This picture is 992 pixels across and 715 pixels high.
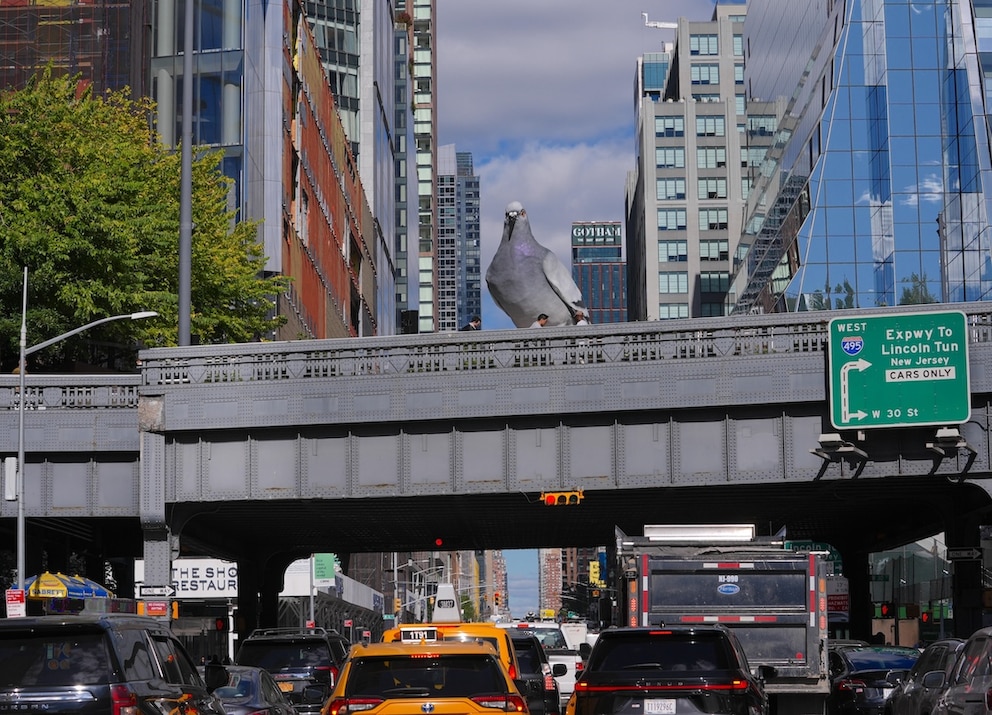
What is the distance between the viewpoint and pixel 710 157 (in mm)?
179125

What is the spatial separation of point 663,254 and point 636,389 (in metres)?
146

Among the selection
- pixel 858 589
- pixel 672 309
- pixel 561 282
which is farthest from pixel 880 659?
pixel 672 309

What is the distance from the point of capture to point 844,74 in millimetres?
90812

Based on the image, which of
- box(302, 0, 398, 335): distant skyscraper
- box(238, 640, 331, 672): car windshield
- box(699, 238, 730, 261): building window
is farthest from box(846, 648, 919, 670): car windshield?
box(699, 238, 730, 261): building window

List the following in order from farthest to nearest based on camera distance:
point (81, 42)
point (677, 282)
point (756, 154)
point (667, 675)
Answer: point (677, 282)
point (756, 154)
point (81, 42)
point (667, 675)

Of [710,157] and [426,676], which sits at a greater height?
[710,157]

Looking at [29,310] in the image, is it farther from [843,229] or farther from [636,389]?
[843,229]

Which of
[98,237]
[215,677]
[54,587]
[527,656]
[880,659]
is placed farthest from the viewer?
[98,237]

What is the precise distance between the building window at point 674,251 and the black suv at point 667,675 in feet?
536

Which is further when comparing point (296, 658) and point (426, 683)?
point (296, 658)

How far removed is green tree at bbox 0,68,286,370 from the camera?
45469mm

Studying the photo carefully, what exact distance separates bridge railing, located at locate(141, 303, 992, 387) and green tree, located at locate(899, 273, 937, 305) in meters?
54.9

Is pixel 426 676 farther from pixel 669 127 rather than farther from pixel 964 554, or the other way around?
pixel 669 127

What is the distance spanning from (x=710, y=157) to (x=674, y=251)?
11501 mm
